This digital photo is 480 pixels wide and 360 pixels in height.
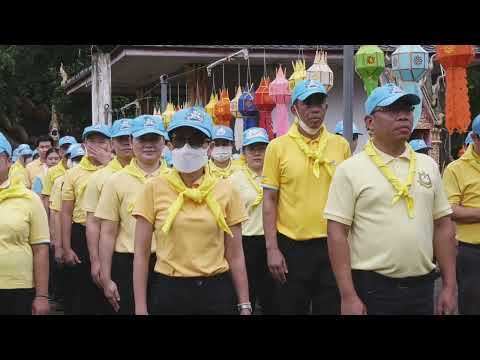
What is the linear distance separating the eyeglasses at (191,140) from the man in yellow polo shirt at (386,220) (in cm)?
85

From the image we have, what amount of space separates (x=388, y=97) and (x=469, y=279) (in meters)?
2.15

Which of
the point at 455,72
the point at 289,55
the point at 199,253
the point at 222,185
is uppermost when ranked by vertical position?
the point at 289,55

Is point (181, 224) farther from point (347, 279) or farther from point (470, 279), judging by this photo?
point (470, 279)

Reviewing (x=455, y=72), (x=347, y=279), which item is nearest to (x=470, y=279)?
(x=347, y=279)

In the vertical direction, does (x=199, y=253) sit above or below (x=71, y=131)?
below

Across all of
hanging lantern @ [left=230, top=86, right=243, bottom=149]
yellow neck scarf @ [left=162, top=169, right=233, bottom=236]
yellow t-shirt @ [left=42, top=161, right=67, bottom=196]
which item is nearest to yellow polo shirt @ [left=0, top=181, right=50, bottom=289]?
yellow neck scarf @ [left=162, top=169, right=233, bottom=236]

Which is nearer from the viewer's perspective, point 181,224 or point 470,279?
point 181,224

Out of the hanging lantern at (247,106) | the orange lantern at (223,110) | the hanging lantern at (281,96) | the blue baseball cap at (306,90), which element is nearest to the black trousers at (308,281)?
the blue baseball cap at (306,90)

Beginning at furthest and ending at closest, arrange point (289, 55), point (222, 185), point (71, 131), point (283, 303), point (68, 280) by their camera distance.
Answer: point (71, 131) → point (289, 55) → point (68, 280) → point (283, 303) → point (222, 185)

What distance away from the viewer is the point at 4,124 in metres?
30.6

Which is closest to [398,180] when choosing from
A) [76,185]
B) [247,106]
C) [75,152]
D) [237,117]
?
[76,185]

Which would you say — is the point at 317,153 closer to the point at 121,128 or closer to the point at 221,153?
the point at 121,128

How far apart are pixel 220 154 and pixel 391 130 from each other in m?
5.10

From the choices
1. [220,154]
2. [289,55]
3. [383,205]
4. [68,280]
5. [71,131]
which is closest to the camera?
[383,205]
